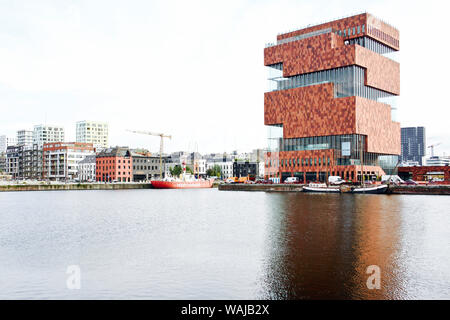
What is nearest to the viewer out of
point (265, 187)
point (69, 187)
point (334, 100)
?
point (265, 187)

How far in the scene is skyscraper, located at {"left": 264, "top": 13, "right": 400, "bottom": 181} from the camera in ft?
503

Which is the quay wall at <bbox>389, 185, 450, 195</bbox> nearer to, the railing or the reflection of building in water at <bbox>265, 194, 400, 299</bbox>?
the railing

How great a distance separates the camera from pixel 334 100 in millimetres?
153375

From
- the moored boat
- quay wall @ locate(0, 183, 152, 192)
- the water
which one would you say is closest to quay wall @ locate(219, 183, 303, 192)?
the moored boat

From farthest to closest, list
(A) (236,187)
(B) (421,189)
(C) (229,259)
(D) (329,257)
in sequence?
(A) (236,187) < (B) (421,189) < (C) (229,259) < (D) (329,257)

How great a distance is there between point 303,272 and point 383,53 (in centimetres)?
16322

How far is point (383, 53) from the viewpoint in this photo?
17138 cm

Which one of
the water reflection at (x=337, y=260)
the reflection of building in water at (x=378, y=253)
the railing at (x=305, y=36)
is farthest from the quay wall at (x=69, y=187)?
the reflection of building in water at (x=378, y=253)

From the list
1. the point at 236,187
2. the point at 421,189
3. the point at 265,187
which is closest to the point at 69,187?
the point at 236,187

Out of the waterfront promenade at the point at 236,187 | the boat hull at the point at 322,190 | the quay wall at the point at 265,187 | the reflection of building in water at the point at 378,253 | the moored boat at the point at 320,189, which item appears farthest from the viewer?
the quay wall at the point at 265,187

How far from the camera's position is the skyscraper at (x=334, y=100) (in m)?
153

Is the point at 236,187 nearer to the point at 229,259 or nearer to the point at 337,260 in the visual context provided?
the point at 229,259

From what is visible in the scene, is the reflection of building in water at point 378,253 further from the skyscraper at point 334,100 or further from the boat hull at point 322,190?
the skyscraper at point 334,100
